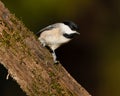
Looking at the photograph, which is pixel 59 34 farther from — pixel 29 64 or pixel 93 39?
pixel 93 39

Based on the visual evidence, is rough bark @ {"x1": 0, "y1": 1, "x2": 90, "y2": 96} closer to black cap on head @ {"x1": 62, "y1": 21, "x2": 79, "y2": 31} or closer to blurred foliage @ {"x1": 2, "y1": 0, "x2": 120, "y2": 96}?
black cap on head @ {"x1": 62, "y1": 21, "x2": 79, "y2": 31}

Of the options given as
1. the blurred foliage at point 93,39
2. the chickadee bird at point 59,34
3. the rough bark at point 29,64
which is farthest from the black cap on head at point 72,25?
the blurred foliage at point 93,39

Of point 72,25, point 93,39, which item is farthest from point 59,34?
point 93,39

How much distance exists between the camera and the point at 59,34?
535 cm

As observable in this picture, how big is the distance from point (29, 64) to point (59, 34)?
791mm

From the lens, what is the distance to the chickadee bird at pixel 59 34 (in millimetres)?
5305

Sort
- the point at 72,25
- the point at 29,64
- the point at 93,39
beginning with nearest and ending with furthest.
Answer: the point at 29,64
the point at 72,25
the point at 93,39

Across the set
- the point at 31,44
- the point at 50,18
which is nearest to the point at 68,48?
the point at 50,18

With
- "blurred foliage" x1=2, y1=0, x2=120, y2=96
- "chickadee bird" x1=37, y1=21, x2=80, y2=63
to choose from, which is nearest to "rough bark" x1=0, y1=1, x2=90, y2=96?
"chickadee bird" x1=37, y1=21, x2=80, y2=63

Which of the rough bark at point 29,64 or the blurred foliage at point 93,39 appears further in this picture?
the blurred foliage at point 93,39

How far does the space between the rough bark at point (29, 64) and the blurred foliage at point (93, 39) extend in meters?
3.69

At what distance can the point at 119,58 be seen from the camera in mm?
9156

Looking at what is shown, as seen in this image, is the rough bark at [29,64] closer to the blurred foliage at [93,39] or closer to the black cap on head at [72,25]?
the black cap on head at [72,25]

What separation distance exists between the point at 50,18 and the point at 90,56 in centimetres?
124
